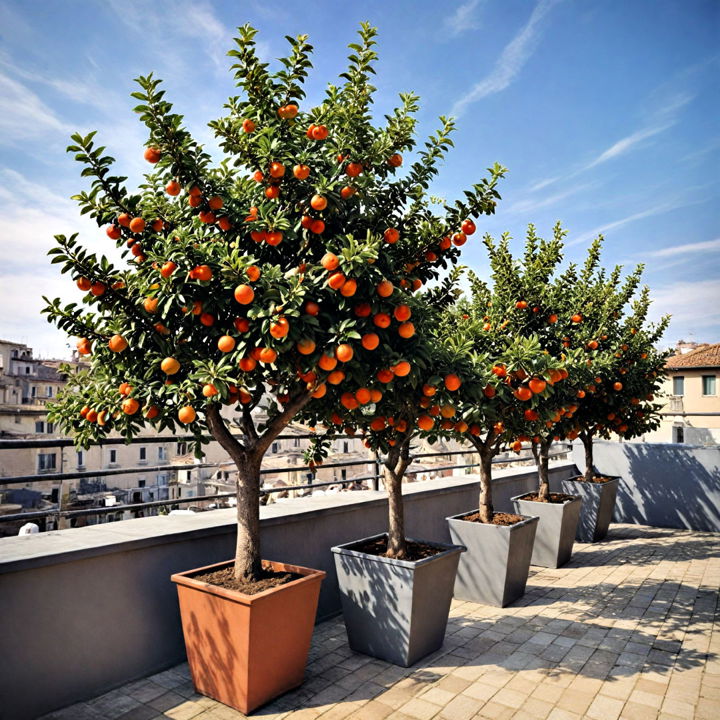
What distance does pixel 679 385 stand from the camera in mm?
32438

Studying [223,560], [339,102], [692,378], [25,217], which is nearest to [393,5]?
[339,102]

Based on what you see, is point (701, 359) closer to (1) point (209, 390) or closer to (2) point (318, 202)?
(2) point (318, 202)

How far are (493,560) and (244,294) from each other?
10.8ft

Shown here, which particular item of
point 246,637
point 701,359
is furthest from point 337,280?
point 701,359

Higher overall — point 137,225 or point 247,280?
point 137,225

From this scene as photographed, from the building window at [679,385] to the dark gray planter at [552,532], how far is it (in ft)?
103

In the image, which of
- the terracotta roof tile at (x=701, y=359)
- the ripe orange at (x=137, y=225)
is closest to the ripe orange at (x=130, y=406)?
the ripe orange at (x=137, y=225)

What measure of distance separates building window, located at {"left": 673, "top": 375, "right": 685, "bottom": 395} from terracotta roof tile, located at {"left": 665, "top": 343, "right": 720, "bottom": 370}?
0.73 metres

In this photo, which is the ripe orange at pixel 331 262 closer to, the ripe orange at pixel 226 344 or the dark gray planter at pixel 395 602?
the ripe orange at pixel 226 344

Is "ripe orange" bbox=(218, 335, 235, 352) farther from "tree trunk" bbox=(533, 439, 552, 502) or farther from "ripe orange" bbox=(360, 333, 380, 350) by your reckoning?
"tree trunk" bbox=(533, 439, 552, 502)

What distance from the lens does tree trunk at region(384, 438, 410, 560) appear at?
142 inches

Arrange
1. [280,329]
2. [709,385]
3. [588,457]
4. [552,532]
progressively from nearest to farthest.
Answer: [280,329] → [552,532] → [588,457] → [709,385]

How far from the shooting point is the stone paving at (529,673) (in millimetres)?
2727

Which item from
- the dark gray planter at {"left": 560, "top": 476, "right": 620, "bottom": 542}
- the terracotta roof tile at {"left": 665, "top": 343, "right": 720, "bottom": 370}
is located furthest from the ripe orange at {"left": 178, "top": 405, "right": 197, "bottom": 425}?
the terracotta roof tile at {"left": 665, "top": 343, "right": 720, "bottom": 370}
